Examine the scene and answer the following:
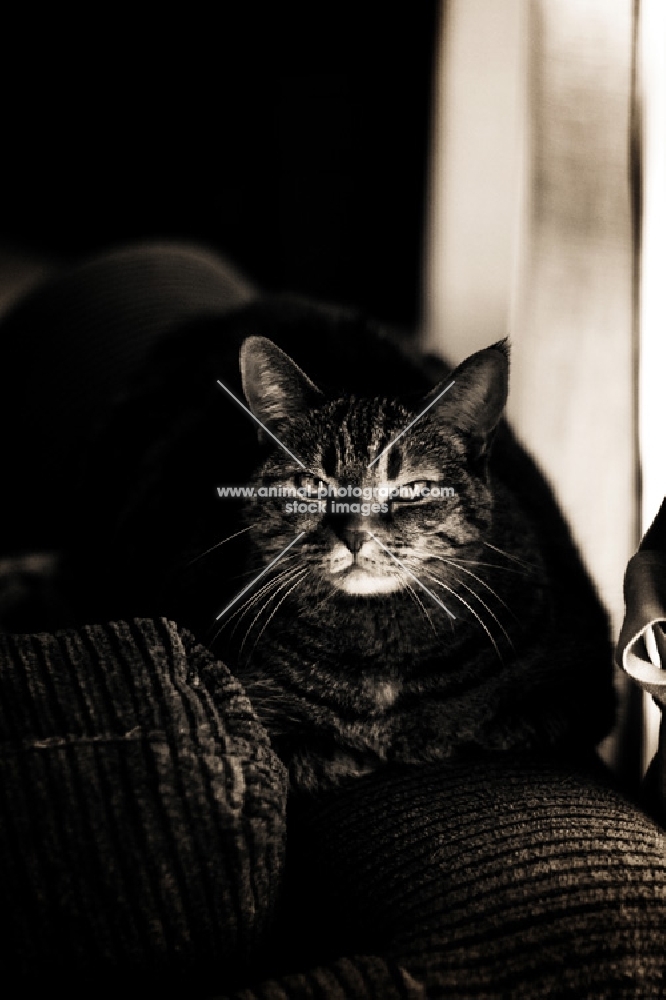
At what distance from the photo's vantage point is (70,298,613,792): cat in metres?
0.71

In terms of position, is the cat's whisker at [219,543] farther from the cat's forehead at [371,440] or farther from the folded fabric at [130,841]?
the folded fabric at [130,841]

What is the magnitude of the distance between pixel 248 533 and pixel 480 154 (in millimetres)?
1106

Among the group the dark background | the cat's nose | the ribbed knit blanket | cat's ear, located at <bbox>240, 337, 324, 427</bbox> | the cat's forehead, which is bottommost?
the ribbed knit blanket

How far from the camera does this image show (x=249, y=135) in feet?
7.57

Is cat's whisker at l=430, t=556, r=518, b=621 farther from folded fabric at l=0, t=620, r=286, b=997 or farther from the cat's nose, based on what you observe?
folded fabric at l=0, t=620, r=286, b=997

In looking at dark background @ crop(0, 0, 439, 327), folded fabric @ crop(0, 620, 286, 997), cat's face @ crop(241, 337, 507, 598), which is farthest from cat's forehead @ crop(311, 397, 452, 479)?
dark background @ crop(0, 0, 439, 327)

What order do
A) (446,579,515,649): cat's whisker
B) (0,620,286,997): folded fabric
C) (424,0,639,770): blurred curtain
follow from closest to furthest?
(0,620,286,997): folded fabric
(446,579,515,649): cat's whisker
(424,0,639,770): blurred curtain

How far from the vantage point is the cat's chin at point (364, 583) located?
0.72 meters

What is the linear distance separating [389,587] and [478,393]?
0.17 metres

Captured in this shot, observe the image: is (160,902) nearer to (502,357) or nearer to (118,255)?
(502,357)

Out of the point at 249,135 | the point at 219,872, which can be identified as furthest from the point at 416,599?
the point at 249,135

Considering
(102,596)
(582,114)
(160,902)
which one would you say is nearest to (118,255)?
(102,596)

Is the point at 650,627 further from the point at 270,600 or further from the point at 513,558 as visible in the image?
the point at 270,600

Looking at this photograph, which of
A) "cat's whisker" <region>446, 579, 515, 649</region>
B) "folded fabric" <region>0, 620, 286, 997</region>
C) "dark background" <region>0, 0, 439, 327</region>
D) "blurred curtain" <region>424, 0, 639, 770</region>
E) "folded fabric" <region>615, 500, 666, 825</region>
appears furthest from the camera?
"dark background" <region>0, 0, 439, 327</region>
